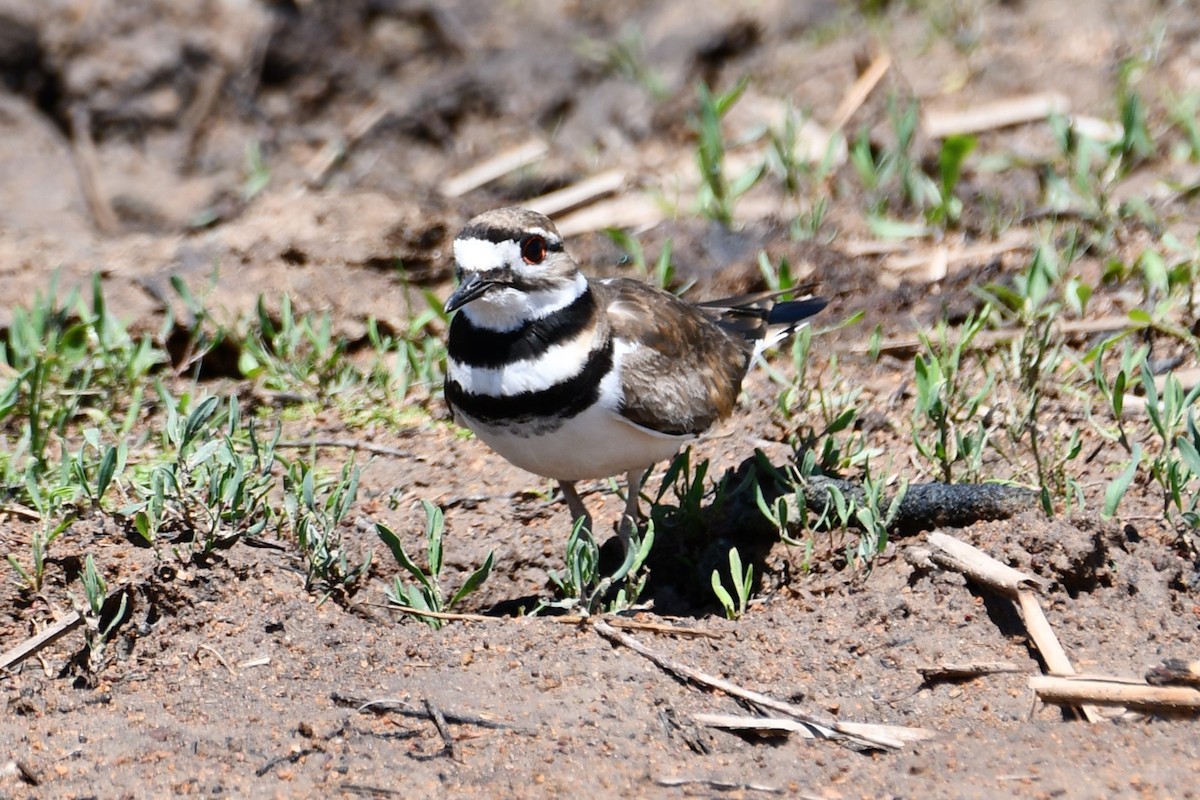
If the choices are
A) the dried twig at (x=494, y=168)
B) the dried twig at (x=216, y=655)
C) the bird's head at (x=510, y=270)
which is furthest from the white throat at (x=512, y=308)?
the dried twig at (x=494, y=168)

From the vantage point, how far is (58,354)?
5.64 metres

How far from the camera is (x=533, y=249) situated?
4.37m

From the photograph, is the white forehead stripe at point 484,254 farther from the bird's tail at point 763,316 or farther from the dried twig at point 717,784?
the dried twig at point 717,784

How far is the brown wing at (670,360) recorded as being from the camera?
4.53 m

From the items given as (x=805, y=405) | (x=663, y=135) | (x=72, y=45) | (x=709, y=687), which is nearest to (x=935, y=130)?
(x=663, y=135)

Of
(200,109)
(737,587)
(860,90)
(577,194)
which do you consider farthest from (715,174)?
(200,109)

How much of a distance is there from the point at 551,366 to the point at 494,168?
3.85 metres

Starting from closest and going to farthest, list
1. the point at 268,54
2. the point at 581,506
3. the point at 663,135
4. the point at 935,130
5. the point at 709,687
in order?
the point at 709,687 < the point at 581,506 < the point at 935,130 < the point at 663,135 < the point at 268,54

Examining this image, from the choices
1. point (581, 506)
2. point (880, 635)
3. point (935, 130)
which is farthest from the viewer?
point (935, 130)

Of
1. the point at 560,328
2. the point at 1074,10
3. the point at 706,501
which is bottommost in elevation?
the point at 706,501

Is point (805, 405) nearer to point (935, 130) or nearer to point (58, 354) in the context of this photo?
point (935, 130)

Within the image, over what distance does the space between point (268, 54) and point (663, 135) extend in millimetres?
2630

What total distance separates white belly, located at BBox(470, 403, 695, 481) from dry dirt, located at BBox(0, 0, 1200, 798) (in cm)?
52

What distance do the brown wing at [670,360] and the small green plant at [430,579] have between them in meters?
0.70
